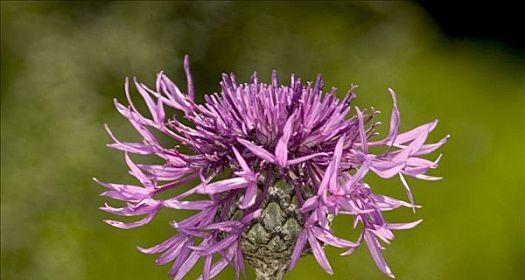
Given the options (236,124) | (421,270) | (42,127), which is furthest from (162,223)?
(236,124)

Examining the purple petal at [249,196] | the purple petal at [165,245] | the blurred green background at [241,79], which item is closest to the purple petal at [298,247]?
the purple petal at [249,196]

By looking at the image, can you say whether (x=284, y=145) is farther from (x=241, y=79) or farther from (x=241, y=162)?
(x=241, y=79)

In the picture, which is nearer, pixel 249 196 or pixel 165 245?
pixel 249 196

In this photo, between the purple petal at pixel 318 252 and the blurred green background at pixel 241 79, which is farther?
the blurred green background at pixel 241 79

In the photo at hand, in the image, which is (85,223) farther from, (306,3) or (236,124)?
(236,124)

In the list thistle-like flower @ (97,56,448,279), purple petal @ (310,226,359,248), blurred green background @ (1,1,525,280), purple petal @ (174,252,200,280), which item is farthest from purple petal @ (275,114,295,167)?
blurred green background @ (1,1,525,280)

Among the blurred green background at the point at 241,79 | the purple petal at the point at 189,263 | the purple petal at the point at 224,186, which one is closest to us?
the purple petal at the point at 224,186

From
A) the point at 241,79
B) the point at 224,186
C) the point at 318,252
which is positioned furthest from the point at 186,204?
A: the point at 241,79

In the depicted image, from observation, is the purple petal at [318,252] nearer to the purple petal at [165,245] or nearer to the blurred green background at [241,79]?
the purple petal at [165,245]
